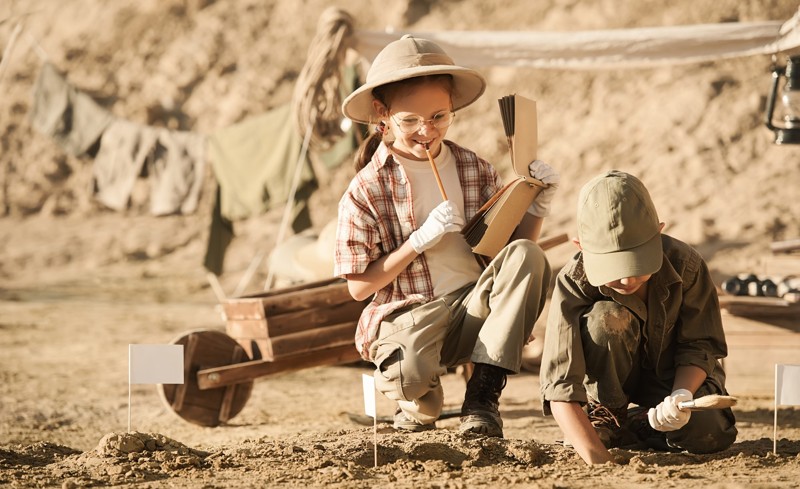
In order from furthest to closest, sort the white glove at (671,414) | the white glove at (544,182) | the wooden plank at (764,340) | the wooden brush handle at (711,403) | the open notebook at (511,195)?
the wooden plank at (764,340), the white glove at (544,182), the open notebook at (511,195), the white glove at (671,414), the wooden brush handle at (711,403)

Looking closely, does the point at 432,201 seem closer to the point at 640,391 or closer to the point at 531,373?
the point at 640,391

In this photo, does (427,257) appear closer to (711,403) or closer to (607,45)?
(711,403)

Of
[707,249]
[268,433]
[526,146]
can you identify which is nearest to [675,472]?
[526,146]

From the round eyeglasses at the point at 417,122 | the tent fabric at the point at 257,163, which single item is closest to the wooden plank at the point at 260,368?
the round eyeglasses at the point at 417,122

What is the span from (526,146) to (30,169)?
9687 millimetres

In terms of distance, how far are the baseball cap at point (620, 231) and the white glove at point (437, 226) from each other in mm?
517

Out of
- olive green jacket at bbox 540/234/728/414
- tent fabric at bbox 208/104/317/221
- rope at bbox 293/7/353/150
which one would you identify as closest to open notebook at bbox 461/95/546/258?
olive green jacket at bbox 540/234/728/414

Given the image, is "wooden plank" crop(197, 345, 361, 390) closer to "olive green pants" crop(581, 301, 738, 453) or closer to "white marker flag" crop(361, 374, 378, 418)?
"white marker flag" crop(361, 374, 378, 418)

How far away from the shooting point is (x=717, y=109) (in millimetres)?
8938

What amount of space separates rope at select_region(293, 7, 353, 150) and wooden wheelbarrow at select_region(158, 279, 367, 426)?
1.93 meters

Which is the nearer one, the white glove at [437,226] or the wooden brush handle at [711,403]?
the wooden brush handle at [711,403]

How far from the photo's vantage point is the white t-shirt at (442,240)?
136 inches

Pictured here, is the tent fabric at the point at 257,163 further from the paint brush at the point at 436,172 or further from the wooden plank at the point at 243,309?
the paint brush at the point at 436,172

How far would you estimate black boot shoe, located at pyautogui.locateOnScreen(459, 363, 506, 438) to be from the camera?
3.26m
